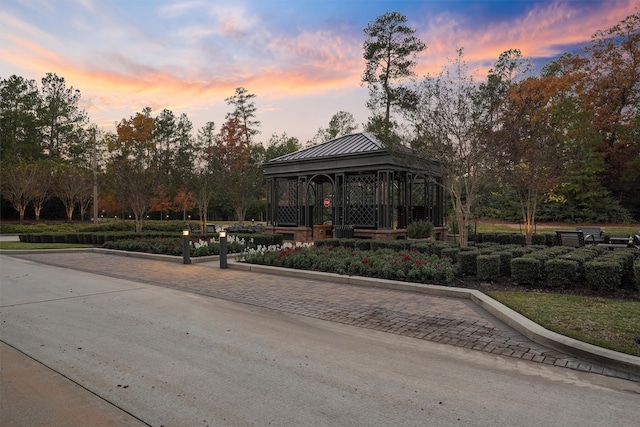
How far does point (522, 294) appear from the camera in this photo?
6.77m

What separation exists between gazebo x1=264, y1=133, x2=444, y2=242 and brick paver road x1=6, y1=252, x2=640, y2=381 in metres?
8.10

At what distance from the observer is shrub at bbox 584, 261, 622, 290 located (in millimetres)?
6695

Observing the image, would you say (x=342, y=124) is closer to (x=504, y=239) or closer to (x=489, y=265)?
(x=504, y=239)

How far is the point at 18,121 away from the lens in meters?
43.3

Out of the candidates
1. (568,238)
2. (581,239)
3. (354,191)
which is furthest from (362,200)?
(581,239)

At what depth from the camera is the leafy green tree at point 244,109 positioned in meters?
45.2

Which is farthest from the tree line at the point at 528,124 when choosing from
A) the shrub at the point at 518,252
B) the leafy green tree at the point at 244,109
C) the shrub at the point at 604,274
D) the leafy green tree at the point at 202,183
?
the leafy green tree at the point at 244,109

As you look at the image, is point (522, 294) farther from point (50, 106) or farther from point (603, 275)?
point (50, 106)

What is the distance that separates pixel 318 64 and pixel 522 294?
15.4 meters

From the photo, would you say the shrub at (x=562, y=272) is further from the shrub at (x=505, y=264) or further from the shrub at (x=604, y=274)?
the shrub at (x=505, y=264)

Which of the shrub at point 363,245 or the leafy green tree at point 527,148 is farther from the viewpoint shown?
the shrub at point 363,245

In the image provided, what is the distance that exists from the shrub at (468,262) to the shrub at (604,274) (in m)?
2.12

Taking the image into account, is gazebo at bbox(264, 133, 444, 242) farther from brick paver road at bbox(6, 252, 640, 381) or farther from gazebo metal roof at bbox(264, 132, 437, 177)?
brick paver road at bbox(6, 252, 640, 381)

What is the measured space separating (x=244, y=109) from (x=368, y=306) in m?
42.7
